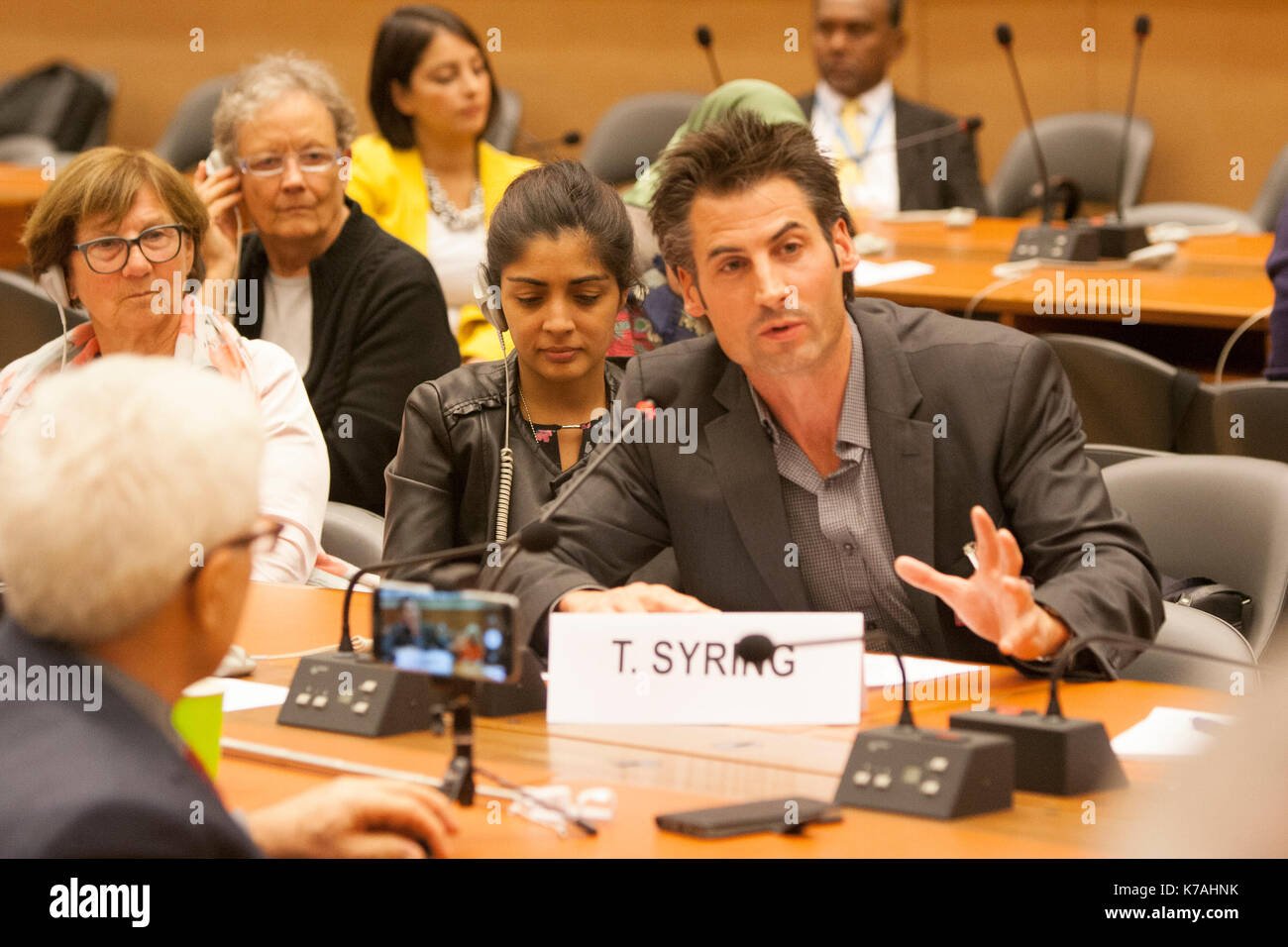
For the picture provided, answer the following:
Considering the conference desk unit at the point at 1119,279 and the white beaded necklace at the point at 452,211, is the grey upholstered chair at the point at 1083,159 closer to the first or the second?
the conference desk unit at the point at 1119,279

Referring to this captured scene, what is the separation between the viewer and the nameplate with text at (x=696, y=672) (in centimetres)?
190

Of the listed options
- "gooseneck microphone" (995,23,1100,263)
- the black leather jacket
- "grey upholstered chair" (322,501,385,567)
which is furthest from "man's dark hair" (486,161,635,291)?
"gooseneck microphone" (995,23,1100,263)

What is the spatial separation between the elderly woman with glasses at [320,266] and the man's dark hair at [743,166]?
1426mm

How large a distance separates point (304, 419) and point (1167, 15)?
5.12 m

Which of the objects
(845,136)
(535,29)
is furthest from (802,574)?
(535,29)

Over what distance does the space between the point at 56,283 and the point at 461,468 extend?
3.03ft

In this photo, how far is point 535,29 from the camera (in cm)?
830

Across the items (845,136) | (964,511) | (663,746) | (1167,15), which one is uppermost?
(1167,15)

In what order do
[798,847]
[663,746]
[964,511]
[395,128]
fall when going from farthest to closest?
[395,128] < [964,511] < [663,746] < [798,847]

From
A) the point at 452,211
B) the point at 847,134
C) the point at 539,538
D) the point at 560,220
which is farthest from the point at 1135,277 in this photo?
the point at 539,538

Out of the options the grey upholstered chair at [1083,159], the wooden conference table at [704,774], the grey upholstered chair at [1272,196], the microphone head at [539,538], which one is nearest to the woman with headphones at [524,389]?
the wooden conference table at [704,774]

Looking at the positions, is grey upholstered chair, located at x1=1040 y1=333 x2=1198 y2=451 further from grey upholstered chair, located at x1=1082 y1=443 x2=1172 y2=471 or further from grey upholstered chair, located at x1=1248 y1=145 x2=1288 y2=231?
grey upholstered chair, located at x1=1248 y1=145 x2=1288 y2=231

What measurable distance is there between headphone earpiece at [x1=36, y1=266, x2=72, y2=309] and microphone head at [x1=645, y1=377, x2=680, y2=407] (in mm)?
1273
